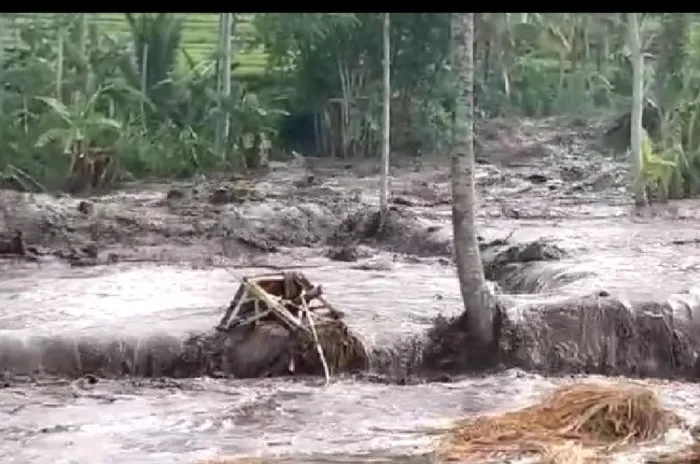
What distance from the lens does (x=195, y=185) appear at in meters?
5.48

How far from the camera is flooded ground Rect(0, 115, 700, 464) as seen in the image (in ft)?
15.8

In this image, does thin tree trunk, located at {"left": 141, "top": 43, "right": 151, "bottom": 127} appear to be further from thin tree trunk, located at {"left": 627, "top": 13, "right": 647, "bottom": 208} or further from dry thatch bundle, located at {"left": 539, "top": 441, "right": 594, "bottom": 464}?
dry thatch bundle, located at {"left": 539, "top": 441, "right": 594, "bottom": 464}

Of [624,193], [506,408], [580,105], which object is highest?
[580,105]

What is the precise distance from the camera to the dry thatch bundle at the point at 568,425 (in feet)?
13.6

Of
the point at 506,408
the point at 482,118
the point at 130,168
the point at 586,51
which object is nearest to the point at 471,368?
the point at 506,408

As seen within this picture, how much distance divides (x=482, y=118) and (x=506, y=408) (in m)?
1.18

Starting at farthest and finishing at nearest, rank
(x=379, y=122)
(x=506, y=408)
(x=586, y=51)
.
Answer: (x=379, y=122), (x=586, y=51), (x=506, y=408)

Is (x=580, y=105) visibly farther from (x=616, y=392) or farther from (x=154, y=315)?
(x=154, y=315)

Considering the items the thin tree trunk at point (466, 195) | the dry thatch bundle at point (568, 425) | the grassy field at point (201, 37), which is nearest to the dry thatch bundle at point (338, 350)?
the thin tree trunk at point (466, 195)

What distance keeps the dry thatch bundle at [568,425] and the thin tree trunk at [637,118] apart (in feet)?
3.79

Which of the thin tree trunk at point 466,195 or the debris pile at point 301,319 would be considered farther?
the debris pile at point 301,319

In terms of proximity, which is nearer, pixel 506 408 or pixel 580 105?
pixel 506 408

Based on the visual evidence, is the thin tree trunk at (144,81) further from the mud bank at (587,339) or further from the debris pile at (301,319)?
the mud bank at (587,339)

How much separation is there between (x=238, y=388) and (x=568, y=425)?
4.27 feet
